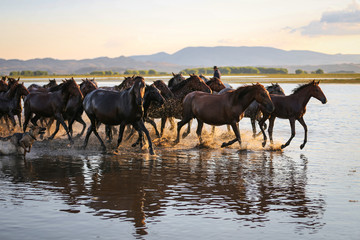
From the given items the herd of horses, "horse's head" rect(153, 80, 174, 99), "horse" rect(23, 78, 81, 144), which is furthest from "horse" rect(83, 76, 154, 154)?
"horse's head" rect(153, 80, 174, 99)

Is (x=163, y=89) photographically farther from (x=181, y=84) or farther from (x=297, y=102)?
(x=297, y=102)

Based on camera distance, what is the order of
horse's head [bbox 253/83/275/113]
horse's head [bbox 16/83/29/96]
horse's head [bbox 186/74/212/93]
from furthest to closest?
horse's head [bbox 16/83/29/96], horse's head [bbox 186/74/212/93], horse's head [bbox 253/83/275/113]

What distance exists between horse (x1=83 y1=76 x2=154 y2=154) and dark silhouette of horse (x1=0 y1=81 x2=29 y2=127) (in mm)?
4254

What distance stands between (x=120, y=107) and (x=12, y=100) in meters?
6.76

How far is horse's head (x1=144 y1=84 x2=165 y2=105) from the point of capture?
15078 mm

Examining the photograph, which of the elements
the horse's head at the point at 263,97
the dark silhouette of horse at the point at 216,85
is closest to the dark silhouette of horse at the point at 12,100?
the dark silhouette of horse at the point at 216,85

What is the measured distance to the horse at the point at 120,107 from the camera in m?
14.2

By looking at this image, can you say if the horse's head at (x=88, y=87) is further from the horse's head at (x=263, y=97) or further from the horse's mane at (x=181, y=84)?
the horse's head at (x=263, y=97)

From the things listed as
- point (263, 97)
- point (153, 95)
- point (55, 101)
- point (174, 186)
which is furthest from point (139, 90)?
point (174, 186)

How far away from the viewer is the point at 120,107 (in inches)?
580

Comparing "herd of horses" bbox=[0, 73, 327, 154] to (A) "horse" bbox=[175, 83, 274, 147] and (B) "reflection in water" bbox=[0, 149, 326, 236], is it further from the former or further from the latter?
(B) "reflection in water" bbox=[0, 149, 326, 236]

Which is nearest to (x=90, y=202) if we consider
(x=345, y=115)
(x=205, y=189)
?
(x=205, y=189)

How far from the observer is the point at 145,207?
28.9 feet

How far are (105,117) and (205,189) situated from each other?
5.83 meters
